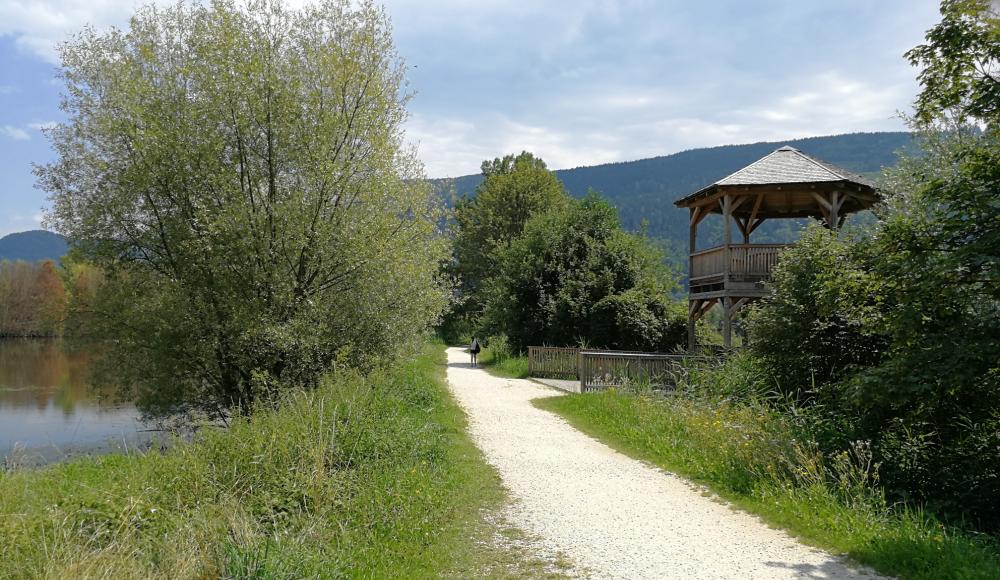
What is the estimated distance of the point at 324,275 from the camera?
1464cm

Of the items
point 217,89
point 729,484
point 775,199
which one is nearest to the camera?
point 729,484

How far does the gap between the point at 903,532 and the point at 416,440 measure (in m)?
5.68

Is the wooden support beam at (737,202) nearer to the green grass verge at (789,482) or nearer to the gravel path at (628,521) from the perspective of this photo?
the green grass verge at (789,482)

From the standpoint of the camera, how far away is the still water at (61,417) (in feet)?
47.9

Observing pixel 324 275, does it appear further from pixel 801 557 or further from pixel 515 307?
pixel 515 307

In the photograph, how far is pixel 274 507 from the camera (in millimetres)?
6820

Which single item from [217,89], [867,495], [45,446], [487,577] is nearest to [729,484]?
[867,495]

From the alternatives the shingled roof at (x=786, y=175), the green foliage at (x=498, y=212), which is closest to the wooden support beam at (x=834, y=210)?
the shingled roof at (x=786, y=175)

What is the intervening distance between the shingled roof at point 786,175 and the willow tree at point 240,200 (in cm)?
922

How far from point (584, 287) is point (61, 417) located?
18208mm

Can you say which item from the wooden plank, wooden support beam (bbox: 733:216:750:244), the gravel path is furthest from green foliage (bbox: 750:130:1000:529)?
wooden support beam (bbox: 733:216:750:244)

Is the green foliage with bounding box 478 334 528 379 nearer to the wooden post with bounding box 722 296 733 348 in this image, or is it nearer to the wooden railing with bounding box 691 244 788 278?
the wooden post with bounding box 722 296 733 348

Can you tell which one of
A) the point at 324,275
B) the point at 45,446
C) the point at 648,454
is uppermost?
the point at 324,275

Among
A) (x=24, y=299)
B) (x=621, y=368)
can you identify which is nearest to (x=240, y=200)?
(x=621, y=368)
